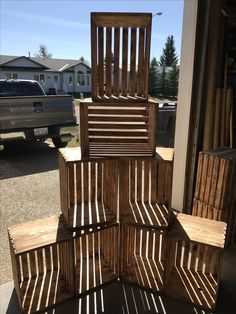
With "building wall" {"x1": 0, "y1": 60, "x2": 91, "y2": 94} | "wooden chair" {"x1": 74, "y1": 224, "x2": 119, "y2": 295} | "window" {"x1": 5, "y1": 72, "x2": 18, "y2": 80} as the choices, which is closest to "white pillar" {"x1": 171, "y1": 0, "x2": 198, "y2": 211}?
"wooden chair" {"x1": 74, "y1": 224, "x2": 119, "y2": 295}

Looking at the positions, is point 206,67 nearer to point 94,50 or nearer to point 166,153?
point 166,153

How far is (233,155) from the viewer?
10.1ft

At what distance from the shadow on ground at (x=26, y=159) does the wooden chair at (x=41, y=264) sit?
3175 millimetres

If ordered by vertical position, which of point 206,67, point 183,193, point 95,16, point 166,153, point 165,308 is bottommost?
Result: point 165,308

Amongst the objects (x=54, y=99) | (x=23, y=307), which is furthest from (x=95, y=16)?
(x=54, y=99)

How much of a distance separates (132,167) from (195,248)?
1.15 meters

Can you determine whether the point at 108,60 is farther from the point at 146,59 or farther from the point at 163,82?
the point at 163,82

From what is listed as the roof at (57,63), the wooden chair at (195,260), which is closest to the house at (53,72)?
the roof at (57,63)

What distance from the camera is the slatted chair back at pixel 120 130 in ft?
8.12

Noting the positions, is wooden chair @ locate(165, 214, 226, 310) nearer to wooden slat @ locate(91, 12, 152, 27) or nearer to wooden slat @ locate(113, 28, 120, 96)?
wooden slat @ locate(113, 28, 120, 96)

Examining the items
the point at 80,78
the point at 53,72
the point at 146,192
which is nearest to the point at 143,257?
the point at 146,192

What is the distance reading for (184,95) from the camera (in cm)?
360

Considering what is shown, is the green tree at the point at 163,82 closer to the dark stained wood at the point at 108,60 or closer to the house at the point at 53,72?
the house at the point at 53,72

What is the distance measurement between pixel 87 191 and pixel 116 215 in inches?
17.6
